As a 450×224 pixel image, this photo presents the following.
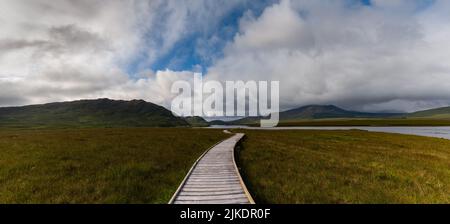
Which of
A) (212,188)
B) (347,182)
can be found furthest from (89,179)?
(347,182)

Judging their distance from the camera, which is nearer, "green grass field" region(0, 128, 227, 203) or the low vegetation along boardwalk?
the low vegetation along boardwalk

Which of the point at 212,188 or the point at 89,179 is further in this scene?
the point at 89,179

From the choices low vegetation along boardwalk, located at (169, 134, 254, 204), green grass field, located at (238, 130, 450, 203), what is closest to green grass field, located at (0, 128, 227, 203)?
low vegetation along boardwalk, located at (169, 134, 254, 204)

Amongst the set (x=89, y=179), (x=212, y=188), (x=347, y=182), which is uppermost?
(x=212, y=188)

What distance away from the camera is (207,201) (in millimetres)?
9547

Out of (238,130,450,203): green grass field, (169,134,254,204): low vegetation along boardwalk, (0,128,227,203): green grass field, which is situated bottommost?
(238,130,450,203): green grass field

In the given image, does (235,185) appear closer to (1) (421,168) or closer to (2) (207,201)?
(2) (207,201)

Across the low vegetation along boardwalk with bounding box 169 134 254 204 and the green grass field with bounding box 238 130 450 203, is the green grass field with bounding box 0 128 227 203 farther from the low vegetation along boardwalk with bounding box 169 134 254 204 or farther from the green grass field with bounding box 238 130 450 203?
the green grass field with bounding box 238 130 450 203

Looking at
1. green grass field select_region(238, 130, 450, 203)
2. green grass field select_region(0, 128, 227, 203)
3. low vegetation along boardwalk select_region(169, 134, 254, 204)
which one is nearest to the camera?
low vegetation along boardwalk select_region(169, 134, 254, 204)

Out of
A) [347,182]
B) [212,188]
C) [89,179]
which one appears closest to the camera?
[212,188]

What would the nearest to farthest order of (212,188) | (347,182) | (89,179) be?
(212,188) → (89,179) → (347,182)

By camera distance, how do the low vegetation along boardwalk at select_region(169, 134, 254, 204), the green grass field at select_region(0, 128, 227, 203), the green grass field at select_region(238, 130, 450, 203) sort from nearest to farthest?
the low vegetation along boardwalk at select_region(169, 134, 254, 204) → the green grass field at select_region(0, 128, 227, 203) → the green grass field at select_region(238, 130, 450, 203)

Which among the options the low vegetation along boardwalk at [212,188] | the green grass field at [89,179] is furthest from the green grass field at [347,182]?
the green grass field at [89,179]

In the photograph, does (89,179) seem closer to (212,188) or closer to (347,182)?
(212,188)
